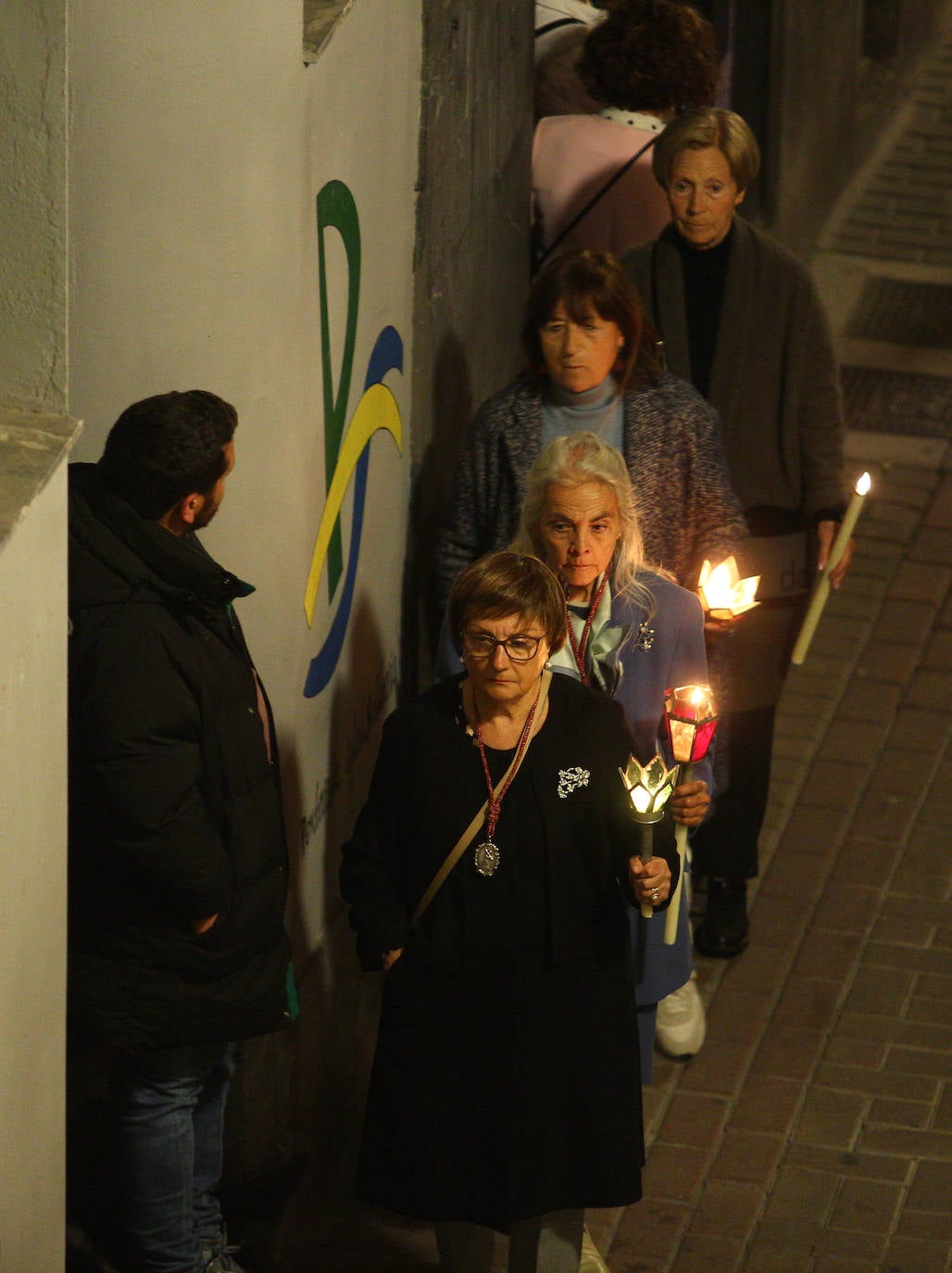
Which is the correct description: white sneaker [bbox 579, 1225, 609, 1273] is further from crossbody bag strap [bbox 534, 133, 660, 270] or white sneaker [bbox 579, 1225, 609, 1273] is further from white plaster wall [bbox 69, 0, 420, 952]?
crossbody bag strap [bbox 534, 133, 660, 270]

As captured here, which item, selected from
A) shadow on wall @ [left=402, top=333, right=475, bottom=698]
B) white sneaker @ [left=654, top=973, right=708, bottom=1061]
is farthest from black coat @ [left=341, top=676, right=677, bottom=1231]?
shadow on wall @ [left=402, top=333, right=475, bottom=698]

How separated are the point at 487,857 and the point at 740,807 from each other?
2303 millimetres

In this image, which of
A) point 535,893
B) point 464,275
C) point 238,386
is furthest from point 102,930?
point 464,275

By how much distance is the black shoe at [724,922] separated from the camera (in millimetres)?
6582

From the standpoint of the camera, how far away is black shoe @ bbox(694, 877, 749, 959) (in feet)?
21.6

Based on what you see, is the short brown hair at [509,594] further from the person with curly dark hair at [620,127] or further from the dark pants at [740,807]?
the person with curly dark hair at [620,127]

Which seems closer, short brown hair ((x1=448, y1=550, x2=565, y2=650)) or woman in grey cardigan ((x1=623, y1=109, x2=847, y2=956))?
short brown hair ((x1=448, y1=550, x2=565, y2=650))

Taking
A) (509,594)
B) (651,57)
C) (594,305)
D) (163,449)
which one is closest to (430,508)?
(594,305)

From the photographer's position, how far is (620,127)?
6.93m

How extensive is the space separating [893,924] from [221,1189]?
261 centimetres

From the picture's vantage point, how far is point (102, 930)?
4129mm

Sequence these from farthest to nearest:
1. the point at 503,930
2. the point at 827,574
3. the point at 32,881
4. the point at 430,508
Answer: the point at 430,508 → the point at 827,574 → the point at 503,930 → the point at 32,881

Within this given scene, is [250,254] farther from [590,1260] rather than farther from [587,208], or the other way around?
[587,208]

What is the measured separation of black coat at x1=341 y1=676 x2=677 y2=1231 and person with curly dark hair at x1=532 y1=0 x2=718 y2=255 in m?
2.95
